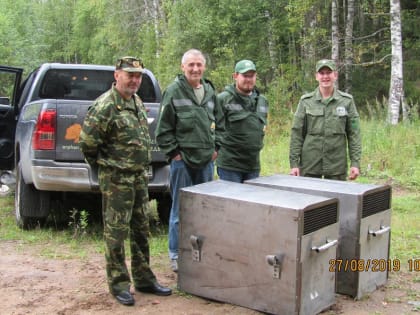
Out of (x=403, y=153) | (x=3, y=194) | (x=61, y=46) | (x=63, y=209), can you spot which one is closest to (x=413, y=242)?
(x=63, y=209)

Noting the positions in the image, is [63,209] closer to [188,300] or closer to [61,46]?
[188,300]

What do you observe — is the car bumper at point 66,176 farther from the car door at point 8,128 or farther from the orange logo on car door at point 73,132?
the car door at point 8,128

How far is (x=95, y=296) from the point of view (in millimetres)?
4375

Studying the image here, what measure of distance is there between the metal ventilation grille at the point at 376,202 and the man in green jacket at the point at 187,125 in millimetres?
1306

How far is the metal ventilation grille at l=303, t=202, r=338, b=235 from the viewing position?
3786mm

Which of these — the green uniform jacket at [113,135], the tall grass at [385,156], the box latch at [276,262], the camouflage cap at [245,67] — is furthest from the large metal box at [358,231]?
the tall grass at [385,156]

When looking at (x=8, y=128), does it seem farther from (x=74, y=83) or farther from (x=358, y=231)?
(x=358, y=231)

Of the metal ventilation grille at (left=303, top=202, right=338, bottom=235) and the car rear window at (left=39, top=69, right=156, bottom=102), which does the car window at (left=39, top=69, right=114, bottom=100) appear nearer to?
the car rear window at (left=39, top=69, right=156, bottom=102)

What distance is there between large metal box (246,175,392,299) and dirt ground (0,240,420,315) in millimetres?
133

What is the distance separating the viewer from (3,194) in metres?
8.61

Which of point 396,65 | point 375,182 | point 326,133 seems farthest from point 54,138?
point 396,65

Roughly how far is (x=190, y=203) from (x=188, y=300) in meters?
0.74

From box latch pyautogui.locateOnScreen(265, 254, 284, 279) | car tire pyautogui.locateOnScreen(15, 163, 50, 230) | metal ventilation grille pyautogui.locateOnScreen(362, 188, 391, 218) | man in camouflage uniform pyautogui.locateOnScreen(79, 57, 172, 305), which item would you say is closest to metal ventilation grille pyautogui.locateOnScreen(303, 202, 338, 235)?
box latch pyautogui.locateOnScreen(265, 254, 284, 279)

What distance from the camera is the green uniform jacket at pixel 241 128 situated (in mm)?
5160
